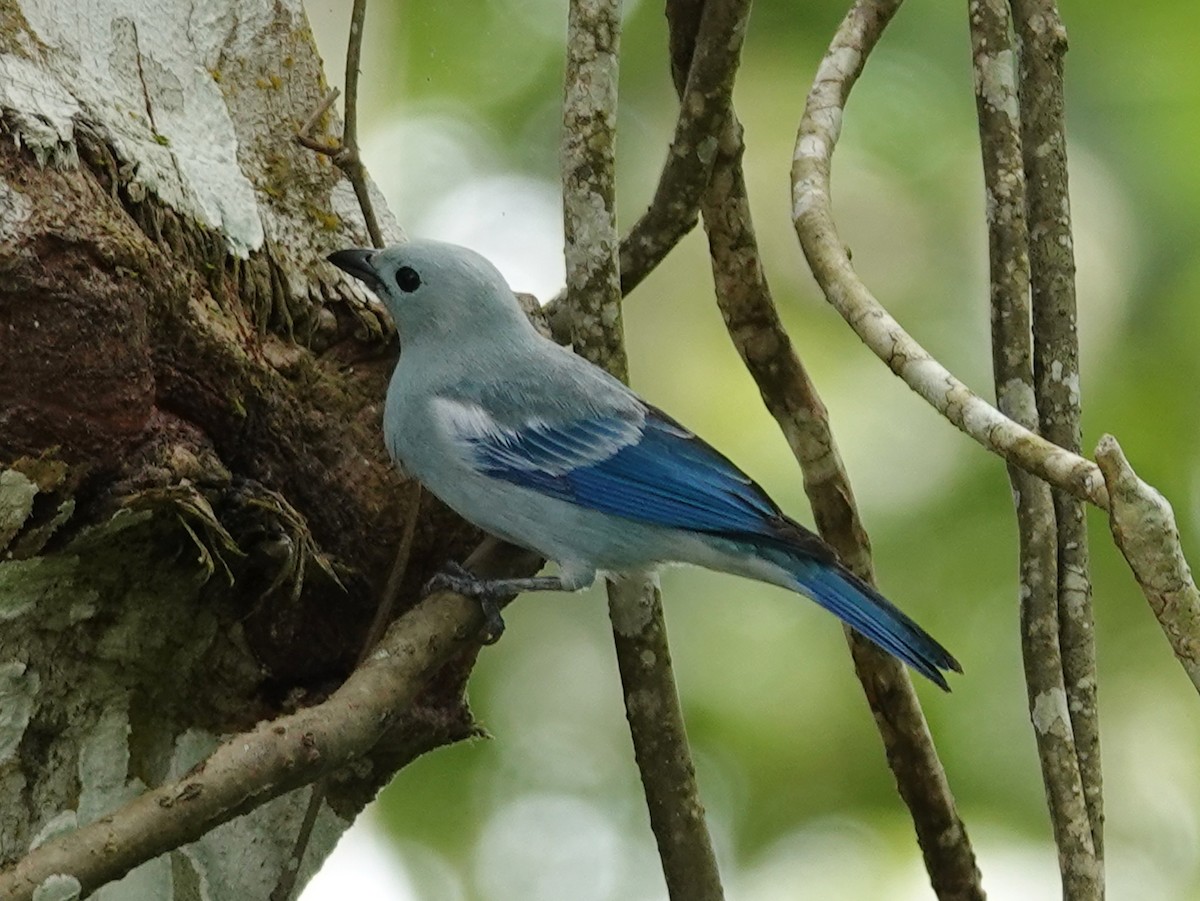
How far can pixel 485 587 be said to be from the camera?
307 cm

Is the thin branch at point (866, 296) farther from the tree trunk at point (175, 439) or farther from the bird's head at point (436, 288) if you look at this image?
the tree trunk at point (175, 439)

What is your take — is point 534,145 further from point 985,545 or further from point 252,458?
point 252,458

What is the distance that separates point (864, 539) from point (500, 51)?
297 centimetres

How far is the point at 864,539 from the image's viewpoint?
12.4 ft

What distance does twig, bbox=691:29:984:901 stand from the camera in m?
3.57

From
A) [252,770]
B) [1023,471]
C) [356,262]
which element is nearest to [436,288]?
[356,262]

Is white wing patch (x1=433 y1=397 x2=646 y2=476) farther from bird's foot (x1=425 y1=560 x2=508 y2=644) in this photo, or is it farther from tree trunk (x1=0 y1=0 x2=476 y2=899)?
bird's foot (x1=425 y1=560 x2=508 y2=644)

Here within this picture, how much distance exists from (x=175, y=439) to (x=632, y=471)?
1.20 m

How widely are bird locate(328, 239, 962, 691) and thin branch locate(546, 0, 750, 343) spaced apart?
0.34 m

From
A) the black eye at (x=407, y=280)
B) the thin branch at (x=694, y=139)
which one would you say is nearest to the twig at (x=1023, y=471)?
the thin branch at (x=694, y=139)

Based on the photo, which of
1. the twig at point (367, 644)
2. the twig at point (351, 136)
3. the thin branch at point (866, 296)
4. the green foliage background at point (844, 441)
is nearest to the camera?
the thin branch at point (866, 296)

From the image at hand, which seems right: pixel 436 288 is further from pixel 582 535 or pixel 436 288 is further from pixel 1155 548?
pixel 1155 548

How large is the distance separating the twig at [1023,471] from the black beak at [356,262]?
148 centimetres

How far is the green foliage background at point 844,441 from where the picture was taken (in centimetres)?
529
